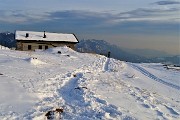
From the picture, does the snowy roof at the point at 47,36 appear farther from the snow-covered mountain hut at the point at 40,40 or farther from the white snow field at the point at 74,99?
the white snow field at the point at 74,99

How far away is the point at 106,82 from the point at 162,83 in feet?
19.1

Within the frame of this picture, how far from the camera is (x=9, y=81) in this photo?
55.0ft

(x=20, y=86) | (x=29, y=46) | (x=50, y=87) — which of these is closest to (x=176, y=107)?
(x=50, y=87)

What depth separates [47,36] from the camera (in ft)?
242

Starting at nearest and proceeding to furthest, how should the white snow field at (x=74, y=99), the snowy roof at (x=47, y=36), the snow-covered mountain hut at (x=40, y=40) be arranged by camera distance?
1. the white snow field at (x=74, y=99)
2. the snow-covered mountain hut at (x=40, y=40)
3. the snowy roof at (x=47, y=36)

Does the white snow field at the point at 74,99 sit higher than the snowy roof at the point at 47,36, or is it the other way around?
the snowy roof at the point at 47,36

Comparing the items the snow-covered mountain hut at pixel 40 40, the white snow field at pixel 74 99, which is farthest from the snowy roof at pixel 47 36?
the white snow field at pixel 74 99

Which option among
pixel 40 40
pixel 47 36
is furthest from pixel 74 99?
pixel 47 36

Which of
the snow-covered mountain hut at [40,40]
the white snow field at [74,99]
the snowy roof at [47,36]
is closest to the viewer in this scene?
the white snow field at [74,99]

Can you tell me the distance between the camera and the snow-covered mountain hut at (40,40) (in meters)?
71.1

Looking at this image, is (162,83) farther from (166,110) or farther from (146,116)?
(146,116)

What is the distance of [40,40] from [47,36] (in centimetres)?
250

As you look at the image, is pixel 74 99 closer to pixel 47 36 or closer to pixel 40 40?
pixel 40 40

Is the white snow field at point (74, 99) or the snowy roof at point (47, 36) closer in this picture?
the white snow field at point (74, 99)
